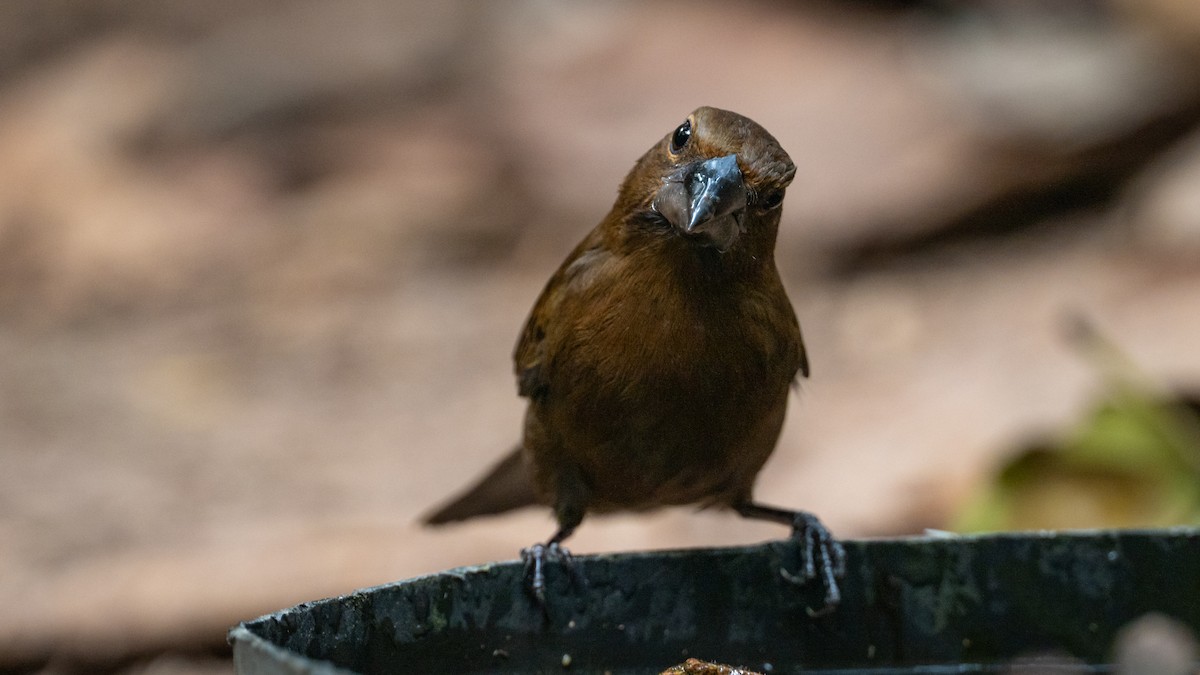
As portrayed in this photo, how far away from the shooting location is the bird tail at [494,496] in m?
4.57

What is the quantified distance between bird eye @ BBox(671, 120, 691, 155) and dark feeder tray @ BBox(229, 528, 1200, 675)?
3.04 ft

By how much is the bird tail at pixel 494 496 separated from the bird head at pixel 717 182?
133 centimetres

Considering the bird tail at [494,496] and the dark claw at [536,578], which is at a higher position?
the bird tail at [494,496]

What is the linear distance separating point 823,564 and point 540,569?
2.16 feet

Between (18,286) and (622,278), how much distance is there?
7637 mm

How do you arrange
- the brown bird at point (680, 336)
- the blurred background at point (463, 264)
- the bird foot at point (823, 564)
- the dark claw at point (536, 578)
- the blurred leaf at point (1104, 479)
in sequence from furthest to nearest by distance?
the blurred background at point (463, 264) → the blurred leaf at point (1104, 479) → the brown bird at point (680, 336) → the bird foot at point (823, 564) → the dark claw at point (536, 578)

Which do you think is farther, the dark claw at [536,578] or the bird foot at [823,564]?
the bird foot at [823,564]

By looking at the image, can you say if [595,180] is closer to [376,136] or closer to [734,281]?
[376,136]

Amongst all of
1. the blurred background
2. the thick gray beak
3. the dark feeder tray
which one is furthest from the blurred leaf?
the thick gray beak

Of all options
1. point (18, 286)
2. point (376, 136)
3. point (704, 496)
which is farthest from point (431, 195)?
point (704, 496)

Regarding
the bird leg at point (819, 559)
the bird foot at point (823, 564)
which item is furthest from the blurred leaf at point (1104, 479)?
the bird foot at point (823, 564)

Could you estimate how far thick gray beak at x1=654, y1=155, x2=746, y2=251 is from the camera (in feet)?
10.4

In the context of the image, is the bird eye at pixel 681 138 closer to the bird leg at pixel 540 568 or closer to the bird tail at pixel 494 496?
the bird leg at pixel 540 568

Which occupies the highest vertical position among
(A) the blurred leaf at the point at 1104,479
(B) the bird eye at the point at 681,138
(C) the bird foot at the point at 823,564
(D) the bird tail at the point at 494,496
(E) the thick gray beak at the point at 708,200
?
(B) the bird eye at the point at 681,138
